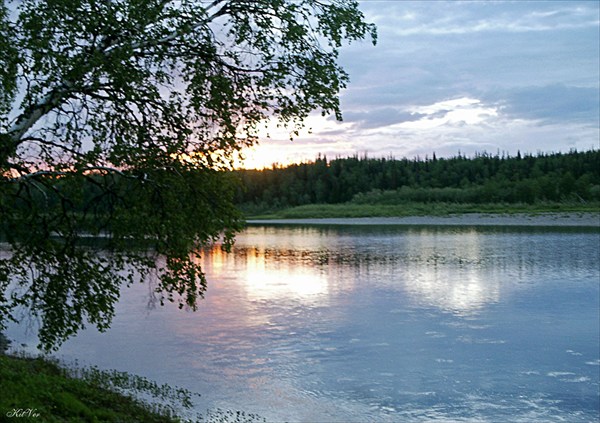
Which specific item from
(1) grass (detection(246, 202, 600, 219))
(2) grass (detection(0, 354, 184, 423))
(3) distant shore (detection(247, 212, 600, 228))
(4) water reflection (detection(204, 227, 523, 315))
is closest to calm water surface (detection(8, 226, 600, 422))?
(4) water reflection (detection(204, 227, 523, 315))

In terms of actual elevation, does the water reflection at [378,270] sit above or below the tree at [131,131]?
below

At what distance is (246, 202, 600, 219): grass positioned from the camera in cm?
14529

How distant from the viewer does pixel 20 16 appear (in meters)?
10.2

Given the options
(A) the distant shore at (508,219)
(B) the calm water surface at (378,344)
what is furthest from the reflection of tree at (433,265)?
(A) the distant shore at (508,219)

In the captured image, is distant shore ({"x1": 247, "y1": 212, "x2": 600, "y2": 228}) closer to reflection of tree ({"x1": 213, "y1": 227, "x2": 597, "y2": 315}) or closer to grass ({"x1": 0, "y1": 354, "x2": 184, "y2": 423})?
reflection of tree ({"x1": 213, "y1": 227, "x2": 597, "y2": 315})

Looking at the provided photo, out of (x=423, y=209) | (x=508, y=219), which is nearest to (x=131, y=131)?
(x=508, y=219)

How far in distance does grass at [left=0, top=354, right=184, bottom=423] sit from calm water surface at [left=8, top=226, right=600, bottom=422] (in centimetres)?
209

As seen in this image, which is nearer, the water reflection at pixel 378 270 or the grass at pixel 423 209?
the water reflection at pixel 378 270

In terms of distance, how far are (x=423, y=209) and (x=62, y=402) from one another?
15616 centimetres

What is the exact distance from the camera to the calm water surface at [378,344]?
55.8ft

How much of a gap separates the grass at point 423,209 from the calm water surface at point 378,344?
351 ft

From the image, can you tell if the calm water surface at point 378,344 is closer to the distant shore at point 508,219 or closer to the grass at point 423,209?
the distant shore at point 508,219

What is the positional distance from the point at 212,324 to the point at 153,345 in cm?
448

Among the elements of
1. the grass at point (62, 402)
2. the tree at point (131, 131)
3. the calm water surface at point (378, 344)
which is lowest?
the calm water surface at point (378, 344)
